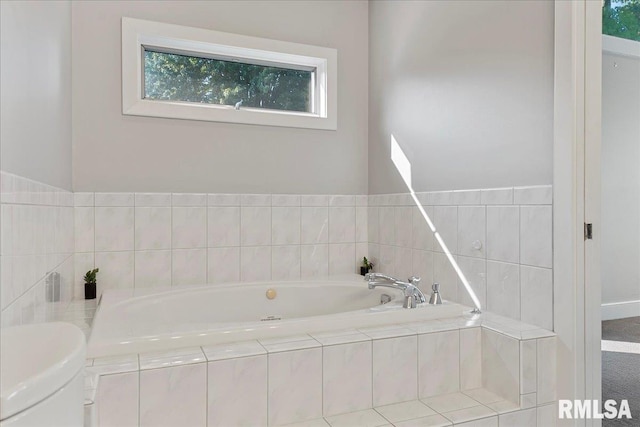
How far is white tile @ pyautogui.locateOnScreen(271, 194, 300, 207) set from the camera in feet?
9.80

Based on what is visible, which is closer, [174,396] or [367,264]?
[174,396]

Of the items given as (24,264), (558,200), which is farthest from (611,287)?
(24,264)

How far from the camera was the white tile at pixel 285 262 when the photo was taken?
9.78ft

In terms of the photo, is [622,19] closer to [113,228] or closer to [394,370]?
[394,370]

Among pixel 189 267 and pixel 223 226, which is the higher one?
pixel 223 226

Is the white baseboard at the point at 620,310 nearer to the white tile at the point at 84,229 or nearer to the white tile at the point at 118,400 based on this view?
the white tile at the point at 118,400

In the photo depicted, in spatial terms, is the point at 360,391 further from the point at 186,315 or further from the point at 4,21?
the point at 4,21

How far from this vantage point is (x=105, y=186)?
262 cm

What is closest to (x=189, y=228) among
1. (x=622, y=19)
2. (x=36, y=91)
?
(x=36, y=91)

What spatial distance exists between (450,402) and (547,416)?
1.31ft

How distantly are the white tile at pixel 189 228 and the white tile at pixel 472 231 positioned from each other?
1564 millimetres

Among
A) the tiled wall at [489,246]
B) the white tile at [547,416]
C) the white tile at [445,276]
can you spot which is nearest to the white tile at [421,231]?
the tiled wall at [489,246]

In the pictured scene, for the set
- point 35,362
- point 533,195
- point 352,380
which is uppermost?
point 533,195

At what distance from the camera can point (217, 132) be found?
9.36 ft
